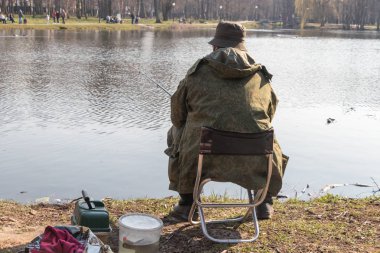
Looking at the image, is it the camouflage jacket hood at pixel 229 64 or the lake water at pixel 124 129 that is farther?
the lake water at pixel 124 129

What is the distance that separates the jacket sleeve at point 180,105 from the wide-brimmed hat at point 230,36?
1.39 feet

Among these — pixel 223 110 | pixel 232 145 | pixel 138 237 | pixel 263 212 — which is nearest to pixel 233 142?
pixel 232 145

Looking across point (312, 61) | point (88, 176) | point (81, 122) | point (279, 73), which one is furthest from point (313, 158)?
point (312, 61)

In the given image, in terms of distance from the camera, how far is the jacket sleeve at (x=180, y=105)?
4.08 meters

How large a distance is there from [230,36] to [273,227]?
4.75 ft

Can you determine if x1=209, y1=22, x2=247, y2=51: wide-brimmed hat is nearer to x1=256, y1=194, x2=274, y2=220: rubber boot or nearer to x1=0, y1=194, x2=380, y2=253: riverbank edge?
x1=256, y1=194, x2=274, y2=220: rubber boot

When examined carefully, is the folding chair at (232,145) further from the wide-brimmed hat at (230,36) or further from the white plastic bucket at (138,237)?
the wide-brimmed hat at (230,36)

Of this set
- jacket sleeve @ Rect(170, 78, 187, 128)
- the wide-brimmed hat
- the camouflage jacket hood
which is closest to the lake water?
jacket sleeve @ Rect(170, 78, 187, 128)

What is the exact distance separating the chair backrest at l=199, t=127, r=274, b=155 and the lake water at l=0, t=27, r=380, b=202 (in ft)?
10.9

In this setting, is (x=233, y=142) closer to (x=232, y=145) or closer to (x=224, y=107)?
(x=232, y=145)

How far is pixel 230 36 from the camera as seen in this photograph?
4227mm

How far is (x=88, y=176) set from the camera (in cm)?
761

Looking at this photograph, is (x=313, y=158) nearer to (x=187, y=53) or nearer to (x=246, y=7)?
(x=187, y=53)

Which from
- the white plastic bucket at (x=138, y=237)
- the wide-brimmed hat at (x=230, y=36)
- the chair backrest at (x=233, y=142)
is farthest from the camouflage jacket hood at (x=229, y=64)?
the white plastic bucket at (x=138, y=237)
